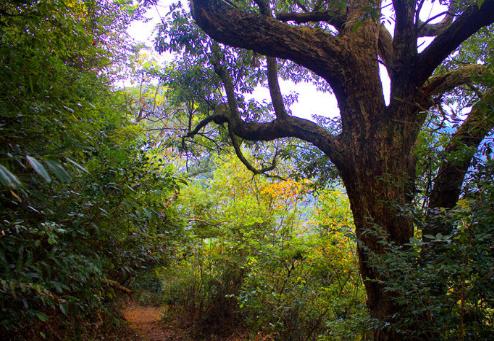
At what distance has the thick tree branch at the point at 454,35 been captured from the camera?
2.61 metres

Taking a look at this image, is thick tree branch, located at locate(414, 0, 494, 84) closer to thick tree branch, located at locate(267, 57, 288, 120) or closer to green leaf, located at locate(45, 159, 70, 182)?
thick tree branch, located at locate(267, 57, 288, 120)

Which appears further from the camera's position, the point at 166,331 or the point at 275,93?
the point at 166,331

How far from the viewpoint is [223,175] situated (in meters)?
9.71

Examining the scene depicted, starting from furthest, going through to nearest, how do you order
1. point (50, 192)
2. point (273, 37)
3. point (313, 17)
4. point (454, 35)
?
point (313, 17) → point (273, 37) → point (454, 35) → point (50, 192)

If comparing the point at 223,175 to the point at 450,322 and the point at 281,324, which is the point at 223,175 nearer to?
the point at 281,324

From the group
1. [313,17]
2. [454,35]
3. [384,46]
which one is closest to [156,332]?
[313,17]

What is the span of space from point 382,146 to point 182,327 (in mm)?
5306

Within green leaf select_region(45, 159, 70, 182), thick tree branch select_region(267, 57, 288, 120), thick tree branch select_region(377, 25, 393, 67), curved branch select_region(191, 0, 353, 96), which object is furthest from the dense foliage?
thick tree branch select_region(377, 25, 393, 67)

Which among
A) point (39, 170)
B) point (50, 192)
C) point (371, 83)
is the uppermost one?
point (371, 83)

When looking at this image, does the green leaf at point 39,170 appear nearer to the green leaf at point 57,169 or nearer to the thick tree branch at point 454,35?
the green leaf at point 57,169

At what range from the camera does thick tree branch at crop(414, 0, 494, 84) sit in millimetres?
2611

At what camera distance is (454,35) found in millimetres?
2768

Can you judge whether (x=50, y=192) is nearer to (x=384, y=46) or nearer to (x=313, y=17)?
(x=313, y=17)

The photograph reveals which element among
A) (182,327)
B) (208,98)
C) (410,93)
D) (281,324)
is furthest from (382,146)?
(182,327)
